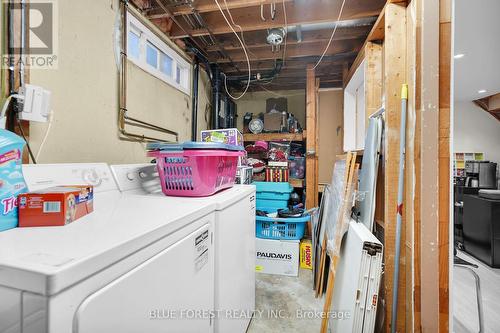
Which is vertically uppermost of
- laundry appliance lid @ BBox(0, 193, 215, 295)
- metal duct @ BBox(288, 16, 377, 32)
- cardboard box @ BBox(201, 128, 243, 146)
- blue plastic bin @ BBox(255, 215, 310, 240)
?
metal duct @ BBox(288, 16, 377, 32)

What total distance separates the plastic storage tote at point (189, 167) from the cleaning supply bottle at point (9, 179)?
569mm

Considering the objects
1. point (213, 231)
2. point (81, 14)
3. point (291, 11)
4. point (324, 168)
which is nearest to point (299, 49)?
point (291, 11)

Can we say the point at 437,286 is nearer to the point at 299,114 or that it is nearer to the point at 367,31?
the point at 367,31

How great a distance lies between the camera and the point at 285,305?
1.88 m

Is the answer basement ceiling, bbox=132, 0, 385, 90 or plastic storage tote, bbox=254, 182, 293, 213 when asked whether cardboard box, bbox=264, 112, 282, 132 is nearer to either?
basement ceiling, bbox=132, 0, 385, 90

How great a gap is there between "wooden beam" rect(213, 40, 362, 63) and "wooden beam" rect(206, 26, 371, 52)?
80mm

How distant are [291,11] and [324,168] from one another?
1.94 m

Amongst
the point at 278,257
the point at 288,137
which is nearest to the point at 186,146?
the point at 278,257

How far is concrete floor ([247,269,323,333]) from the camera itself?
5.42 ft

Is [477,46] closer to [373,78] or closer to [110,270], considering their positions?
[373,78]

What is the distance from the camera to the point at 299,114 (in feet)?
11.4

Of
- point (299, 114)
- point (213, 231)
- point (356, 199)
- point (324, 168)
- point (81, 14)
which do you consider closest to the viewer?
point (213, 231)

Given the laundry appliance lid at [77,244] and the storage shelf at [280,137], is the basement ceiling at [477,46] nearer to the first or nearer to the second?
the storage shelf at [280,137]

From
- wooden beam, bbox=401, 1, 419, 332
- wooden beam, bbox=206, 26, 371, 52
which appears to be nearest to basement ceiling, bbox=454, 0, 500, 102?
wooden beam, bbox=206, 26, 371, 52
